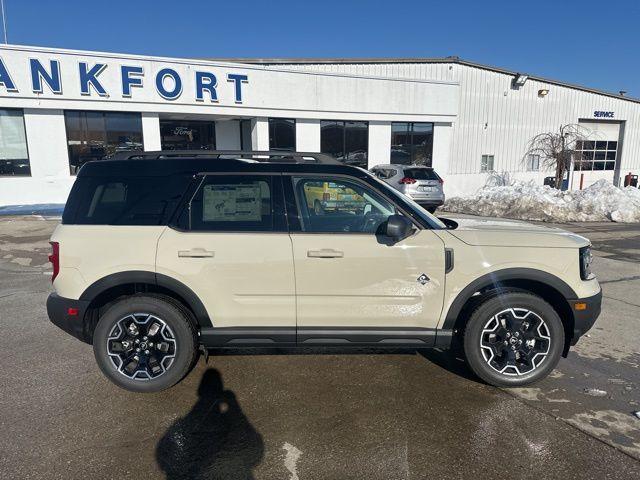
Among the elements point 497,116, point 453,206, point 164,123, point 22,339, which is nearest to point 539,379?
Answer: point 22,339

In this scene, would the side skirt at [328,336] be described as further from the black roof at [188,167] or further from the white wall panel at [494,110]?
the white wall panel at [494,110]

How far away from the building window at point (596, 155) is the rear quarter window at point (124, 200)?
26.8 metres

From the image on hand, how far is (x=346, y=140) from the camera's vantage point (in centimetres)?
1886

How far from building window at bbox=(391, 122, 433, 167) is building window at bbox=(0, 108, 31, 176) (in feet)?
45.9

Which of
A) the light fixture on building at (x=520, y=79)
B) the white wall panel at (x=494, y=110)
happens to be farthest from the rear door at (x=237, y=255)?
the light fixture on building at (x=520, y=79)

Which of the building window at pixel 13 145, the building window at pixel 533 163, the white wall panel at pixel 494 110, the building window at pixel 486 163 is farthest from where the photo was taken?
the building window at pixel 533 163

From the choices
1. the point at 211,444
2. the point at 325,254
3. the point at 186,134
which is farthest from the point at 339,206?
the point at 186,134

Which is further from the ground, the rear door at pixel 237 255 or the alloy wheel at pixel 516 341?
the rear door at pixel 237 255

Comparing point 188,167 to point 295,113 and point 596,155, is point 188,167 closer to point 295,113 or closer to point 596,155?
point 295,113

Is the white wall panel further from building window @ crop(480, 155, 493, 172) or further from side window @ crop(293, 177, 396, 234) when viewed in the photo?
side window @ crop(293, 177, 396, 234)

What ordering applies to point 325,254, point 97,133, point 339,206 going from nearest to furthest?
point 325,254, point 339,206, point 97,133

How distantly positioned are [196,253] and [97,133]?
45.9 feet

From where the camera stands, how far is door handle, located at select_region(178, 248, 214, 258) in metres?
3.48

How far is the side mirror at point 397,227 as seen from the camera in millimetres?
3324
